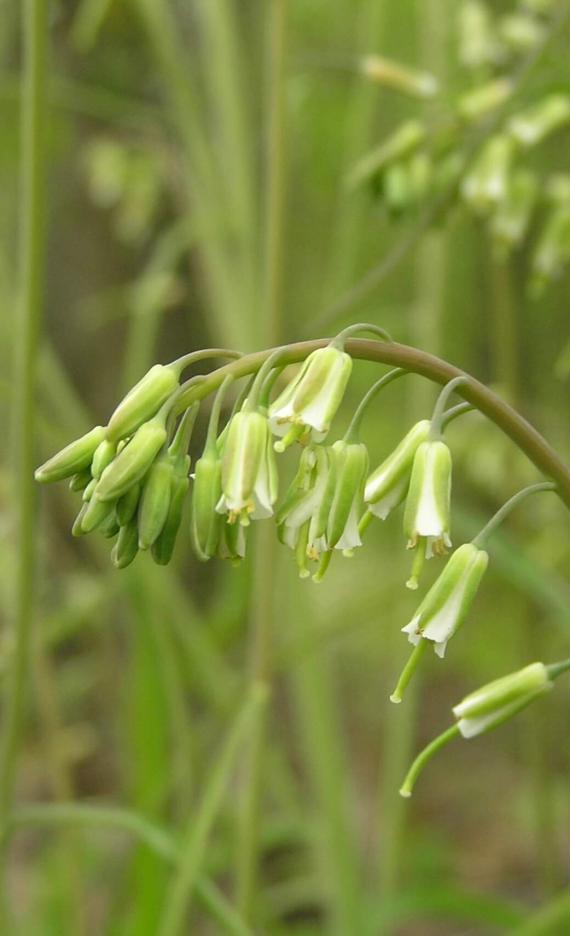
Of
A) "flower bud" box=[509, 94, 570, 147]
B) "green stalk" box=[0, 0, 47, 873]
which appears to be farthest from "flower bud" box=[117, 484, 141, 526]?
"flower bud" box=[509, 94, 570, 147]

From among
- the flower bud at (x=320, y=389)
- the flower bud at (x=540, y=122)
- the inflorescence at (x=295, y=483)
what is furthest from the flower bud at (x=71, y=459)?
the flower bud at (x=540, y=122)

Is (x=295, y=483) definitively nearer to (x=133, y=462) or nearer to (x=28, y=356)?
(x=133, y=462)

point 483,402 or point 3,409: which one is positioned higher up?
point 483,402

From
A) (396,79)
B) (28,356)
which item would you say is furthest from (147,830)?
(396,79)

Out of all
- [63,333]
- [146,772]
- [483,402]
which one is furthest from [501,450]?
[483,402]

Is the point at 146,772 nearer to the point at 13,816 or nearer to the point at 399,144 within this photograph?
the point at 13,816

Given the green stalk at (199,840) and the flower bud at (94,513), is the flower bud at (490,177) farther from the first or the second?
the flower bud at (94,513)
